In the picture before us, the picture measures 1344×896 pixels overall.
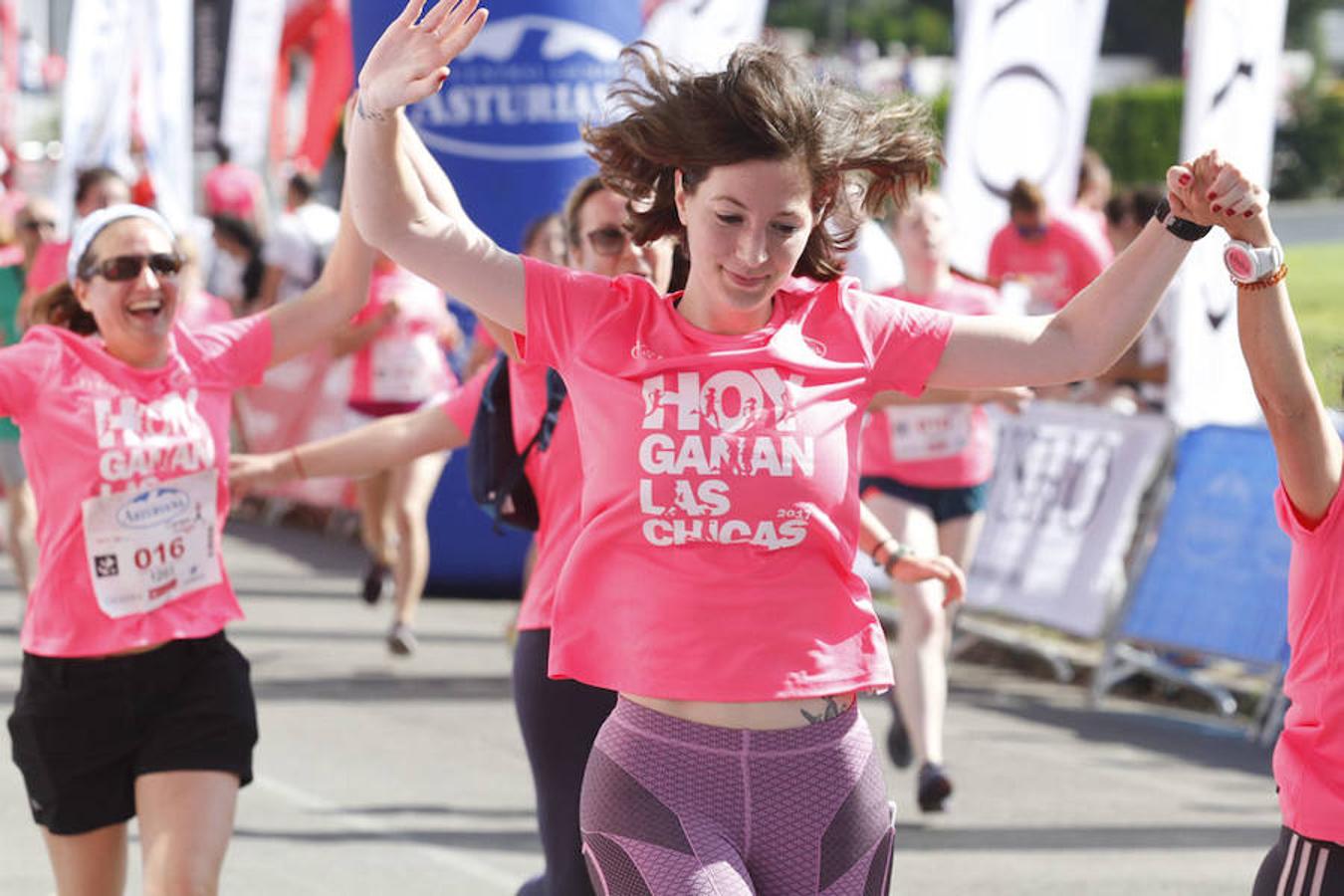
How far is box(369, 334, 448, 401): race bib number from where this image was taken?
35.5 feet

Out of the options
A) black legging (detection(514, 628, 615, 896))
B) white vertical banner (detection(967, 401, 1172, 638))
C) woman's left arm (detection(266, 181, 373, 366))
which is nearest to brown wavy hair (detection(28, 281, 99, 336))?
woman's left arm (detection(266, 181, 373, 366))

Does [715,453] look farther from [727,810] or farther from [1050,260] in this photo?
[1050,260]

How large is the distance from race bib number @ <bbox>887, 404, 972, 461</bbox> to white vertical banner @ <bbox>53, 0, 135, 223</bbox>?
33.2 feet

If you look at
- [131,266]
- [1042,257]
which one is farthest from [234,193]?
[131,266]

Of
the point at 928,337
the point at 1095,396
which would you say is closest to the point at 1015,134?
the point at 1095,396

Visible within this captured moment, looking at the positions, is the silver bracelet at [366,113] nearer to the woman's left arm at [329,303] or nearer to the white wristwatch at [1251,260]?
the white wristwatch at [1251,260]

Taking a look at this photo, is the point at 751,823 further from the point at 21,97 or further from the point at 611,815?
the point at 21,97

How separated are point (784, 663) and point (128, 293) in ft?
6.83

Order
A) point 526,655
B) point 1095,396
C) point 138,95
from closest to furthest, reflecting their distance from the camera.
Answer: point 526,655
point 1095,396
point 138,95

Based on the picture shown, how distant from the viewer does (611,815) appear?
11.2 ft

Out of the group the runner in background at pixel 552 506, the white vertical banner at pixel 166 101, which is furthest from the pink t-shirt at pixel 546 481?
the white vertical banner at pixel 166 101

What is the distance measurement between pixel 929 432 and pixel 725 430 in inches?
175

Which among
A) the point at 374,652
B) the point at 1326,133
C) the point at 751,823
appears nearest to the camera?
the point at 751,823

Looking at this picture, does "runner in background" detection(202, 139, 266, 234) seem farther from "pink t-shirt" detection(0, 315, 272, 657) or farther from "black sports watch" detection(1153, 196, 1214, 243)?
"black sports watch" detection(1153, 196, 1214, 243)
